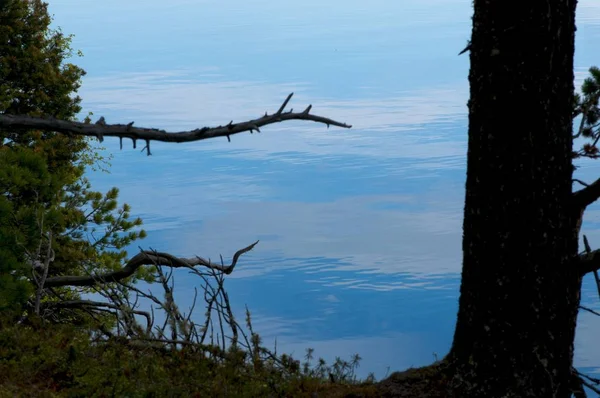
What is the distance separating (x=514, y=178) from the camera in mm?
5062

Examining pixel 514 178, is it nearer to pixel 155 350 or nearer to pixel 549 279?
pixel 549 279

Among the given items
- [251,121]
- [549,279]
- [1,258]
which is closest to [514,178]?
[549,279]

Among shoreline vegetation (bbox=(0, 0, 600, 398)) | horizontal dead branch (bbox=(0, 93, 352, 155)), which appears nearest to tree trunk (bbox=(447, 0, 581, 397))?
shoreline vegetation (bbox=(0, 0, 600, 398))

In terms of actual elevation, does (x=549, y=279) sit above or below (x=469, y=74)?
below

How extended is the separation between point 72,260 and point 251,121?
14023 millimetres

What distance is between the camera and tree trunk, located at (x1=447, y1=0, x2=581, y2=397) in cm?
507

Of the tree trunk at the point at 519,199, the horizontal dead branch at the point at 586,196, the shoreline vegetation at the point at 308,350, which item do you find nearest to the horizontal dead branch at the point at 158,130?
the shoreline vegetation at the point at 308,350

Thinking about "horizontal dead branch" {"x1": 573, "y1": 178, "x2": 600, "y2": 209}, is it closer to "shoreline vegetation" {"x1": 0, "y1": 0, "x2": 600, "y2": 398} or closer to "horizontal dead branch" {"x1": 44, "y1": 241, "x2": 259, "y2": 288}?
"shoreline vegetation" {"x1": 0, "y1": 0, "x2": 600, "y2": 398}

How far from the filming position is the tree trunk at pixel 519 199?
5.07 metres

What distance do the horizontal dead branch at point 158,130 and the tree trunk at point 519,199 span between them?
1960 mm

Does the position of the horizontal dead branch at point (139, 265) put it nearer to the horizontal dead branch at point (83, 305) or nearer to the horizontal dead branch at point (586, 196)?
the horizontal dead branch at point (83, 305)

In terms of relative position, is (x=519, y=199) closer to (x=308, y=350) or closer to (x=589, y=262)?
(x=589, y=262)

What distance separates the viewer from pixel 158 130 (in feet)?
23.6

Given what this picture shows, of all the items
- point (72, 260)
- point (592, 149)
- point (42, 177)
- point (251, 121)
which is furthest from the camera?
point (72, 260)
